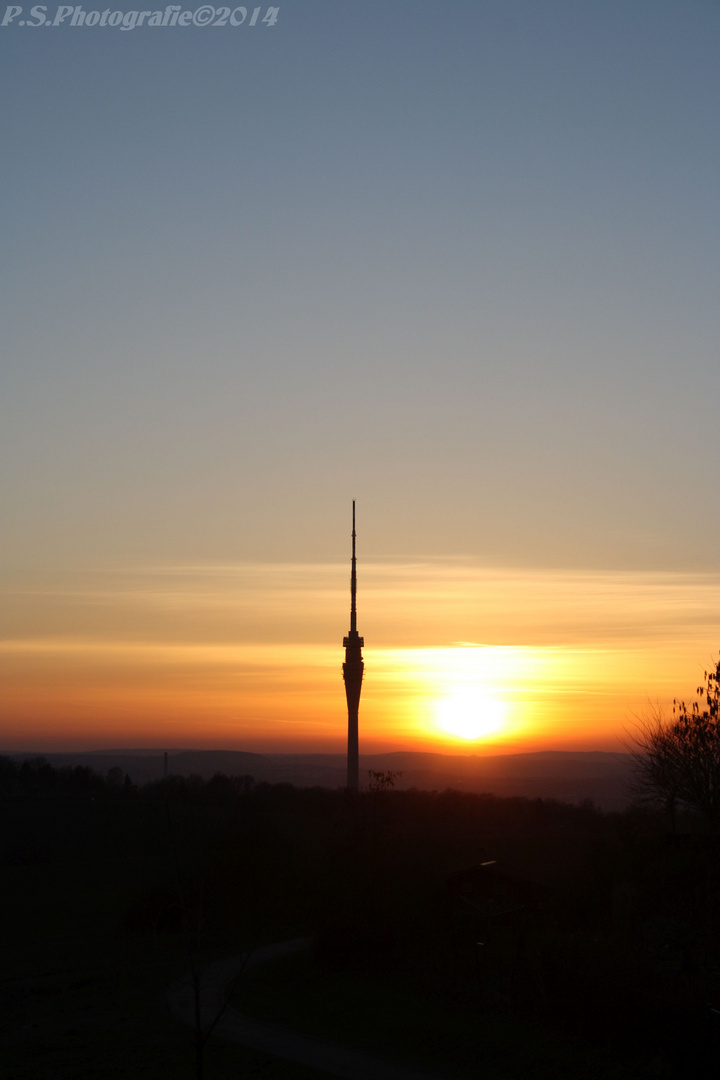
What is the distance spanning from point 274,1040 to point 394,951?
369 inches

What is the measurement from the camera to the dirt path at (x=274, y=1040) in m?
22.7

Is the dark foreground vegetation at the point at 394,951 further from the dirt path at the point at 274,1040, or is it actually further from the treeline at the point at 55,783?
the treeline at the point at 55,783

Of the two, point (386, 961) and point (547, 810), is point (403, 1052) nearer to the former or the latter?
point (386, 961)

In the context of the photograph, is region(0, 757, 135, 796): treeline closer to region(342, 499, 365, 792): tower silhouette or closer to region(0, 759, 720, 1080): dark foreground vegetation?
region(342, 499, 365, 792): tower silhouette

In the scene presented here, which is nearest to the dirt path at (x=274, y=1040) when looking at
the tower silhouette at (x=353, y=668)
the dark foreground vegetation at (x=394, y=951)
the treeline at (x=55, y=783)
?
the dark foreground vegetation at (x=394, y=951)

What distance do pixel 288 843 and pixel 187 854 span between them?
27.3 ft

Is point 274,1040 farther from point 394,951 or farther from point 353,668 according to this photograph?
point 353,668

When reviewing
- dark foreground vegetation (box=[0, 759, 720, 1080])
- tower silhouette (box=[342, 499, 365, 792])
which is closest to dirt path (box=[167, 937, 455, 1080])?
dark foreground vegetation (box=[0, 759, 720, 1080])

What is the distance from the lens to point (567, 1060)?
73.6 feet

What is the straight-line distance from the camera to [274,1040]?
25906 mm

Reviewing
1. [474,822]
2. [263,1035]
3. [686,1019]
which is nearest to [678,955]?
[686,1019]

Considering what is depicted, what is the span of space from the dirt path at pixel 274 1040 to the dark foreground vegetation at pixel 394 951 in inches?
22.5

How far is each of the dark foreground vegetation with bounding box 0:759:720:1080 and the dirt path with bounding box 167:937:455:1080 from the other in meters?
0.57

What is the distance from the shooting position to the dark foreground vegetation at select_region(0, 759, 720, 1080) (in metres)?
23.3
